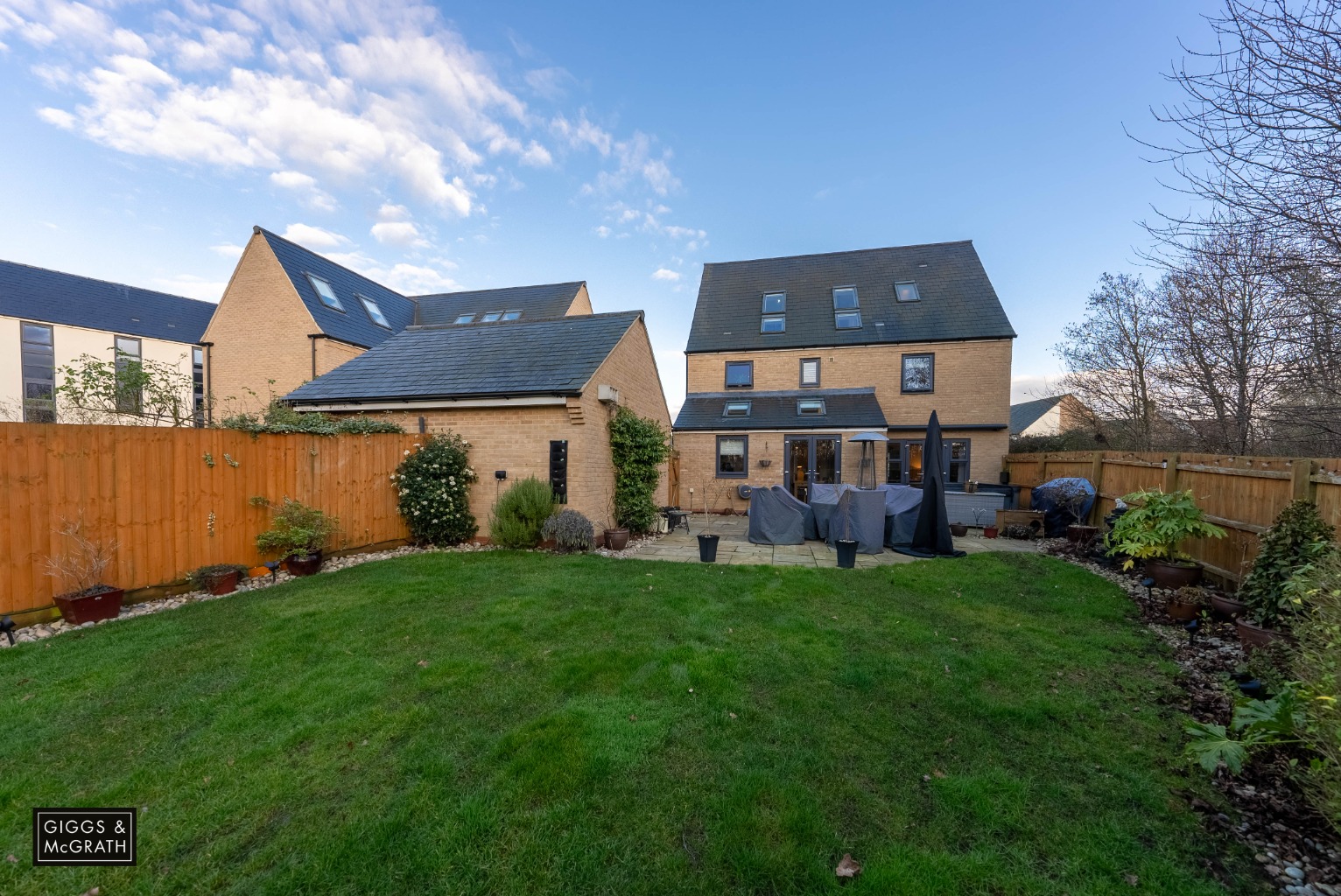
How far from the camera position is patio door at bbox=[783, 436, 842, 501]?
591 inches

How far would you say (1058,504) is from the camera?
10258 mm

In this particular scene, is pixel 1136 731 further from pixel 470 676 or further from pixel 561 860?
pixel 470 676

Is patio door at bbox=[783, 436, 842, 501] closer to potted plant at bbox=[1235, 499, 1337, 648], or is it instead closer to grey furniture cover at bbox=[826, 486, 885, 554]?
grey furniture cover at bbox=[826, 486, 885, 554]

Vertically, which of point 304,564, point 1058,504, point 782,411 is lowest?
point 304,564

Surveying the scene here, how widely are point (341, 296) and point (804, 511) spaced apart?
20019mm

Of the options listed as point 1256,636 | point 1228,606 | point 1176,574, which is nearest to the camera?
point 1256,636

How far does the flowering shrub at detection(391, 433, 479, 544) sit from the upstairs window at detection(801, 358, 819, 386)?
12.5m

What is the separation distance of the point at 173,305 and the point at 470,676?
37966 mm

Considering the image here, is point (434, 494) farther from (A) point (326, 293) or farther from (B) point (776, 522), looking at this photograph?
(A) point (326, 293)

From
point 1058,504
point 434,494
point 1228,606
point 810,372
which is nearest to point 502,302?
point 810,372

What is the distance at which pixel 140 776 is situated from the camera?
2.58 m

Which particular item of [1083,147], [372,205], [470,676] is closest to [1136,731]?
[470,676]

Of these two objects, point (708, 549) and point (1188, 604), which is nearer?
point (1188, 604)

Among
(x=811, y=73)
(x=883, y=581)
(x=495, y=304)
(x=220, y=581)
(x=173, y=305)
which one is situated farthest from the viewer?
(x=173, y=305)
